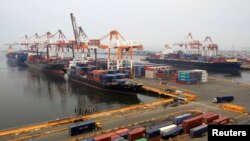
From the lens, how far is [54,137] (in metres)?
31.7

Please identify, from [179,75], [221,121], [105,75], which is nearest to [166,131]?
[221,121]

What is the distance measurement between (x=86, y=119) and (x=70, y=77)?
163 ft

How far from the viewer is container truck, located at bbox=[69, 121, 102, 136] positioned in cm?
3216

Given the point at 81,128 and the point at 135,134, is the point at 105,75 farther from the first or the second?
the point at 135,134

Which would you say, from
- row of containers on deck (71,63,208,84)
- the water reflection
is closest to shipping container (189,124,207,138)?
the water reflection

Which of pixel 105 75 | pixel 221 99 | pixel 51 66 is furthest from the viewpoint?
pixel 51 66

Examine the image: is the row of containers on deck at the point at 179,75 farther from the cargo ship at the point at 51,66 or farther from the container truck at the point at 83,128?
the container truck at the point at 83,128

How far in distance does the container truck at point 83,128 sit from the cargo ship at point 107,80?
27697mm

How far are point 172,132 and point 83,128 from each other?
38.1ft

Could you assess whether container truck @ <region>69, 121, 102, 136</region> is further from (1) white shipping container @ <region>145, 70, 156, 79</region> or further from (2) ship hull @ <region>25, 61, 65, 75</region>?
(2) ship hull @ <region>25, 61, 65, 75</region>

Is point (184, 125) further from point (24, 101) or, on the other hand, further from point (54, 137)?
point (24, 101)

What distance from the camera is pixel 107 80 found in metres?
66.4

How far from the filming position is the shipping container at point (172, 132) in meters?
30.5

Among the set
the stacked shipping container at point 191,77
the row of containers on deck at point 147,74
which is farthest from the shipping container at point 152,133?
the stacked shipping container at point 191,77
